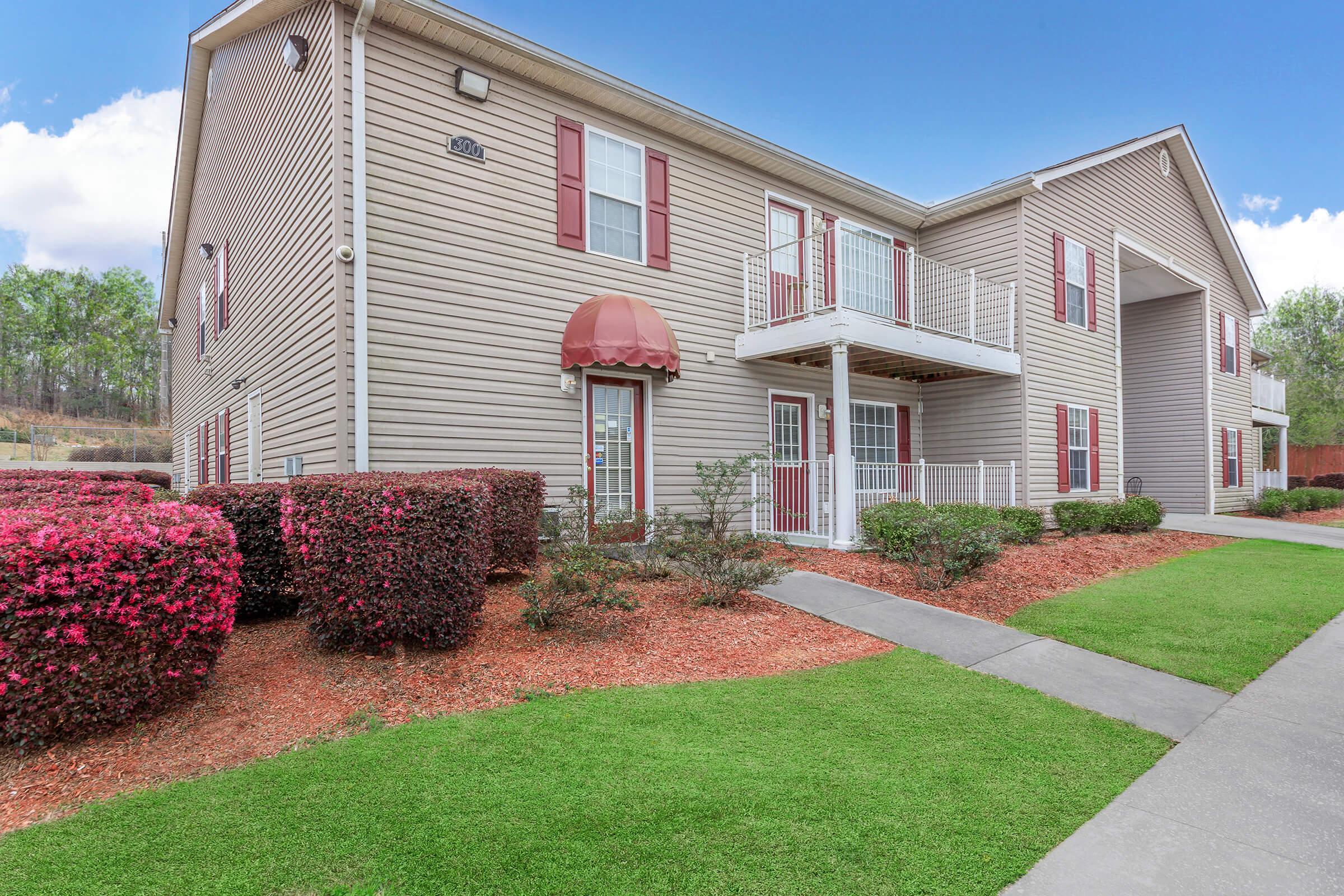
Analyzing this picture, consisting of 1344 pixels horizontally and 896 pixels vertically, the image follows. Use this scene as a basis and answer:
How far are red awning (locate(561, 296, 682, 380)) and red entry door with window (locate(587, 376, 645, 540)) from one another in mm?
756

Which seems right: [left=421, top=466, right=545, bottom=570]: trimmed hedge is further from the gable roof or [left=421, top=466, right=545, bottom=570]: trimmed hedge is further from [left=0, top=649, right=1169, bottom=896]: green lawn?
the gable roof

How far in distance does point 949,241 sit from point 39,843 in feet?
48.3

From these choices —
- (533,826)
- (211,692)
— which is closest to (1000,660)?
(533,826)

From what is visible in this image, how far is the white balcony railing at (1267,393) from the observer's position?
20.2 m

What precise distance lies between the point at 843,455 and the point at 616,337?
361cm

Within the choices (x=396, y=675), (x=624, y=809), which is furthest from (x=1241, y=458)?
(x=396, y=675)

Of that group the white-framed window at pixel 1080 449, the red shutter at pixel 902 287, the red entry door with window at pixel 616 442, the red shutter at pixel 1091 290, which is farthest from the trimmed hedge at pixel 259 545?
the red shutter at pixel 1091 290

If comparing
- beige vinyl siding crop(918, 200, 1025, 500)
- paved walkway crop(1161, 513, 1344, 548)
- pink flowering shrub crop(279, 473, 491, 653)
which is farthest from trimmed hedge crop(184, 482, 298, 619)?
paved walkway crop(1161, 513, 1344, 548)

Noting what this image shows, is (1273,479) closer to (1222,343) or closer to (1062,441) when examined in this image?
(1222,343)

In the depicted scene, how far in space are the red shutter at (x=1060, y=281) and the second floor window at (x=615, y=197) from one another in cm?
874

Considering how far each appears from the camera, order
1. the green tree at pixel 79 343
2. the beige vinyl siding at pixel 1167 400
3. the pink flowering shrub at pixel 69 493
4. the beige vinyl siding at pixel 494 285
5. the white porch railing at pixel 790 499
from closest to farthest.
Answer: the pink flowering shrub at pixel 69 493 → the beige vinyl siding at pixel 494 285 → the white porch railing at pixel 790 499 → the beige vinyl siding at pixel 1167 400 → the green tree at pixel 79 343

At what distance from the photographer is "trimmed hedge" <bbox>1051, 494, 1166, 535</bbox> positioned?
1249cm

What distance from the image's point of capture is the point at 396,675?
14.0 feet

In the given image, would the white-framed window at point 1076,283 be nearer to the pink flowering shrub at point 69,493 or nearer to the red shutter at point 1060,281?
the red shutter at point 1060,281
